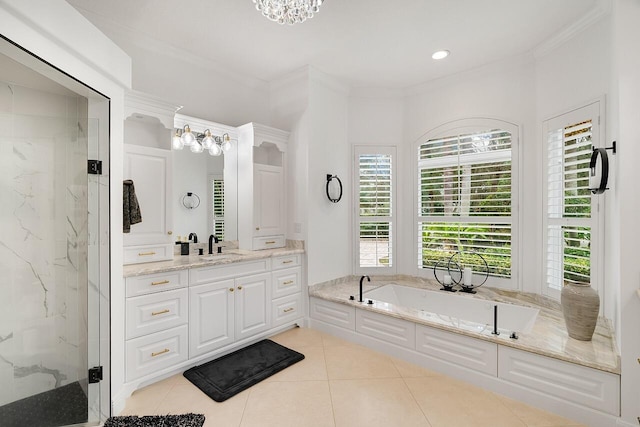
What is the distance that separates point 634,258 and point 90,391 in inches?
128

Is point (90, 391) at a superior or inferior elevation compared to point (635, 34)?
inferior

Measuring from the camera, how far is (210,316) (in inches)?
103

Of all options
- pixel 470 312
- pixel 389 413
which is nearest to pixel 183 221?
pixel 389 413

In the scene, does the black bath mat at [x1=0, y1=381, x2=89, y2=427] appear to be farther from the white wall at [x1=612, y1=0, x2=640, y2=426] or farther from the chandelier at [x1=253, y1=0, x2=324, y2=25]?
the white wall at [x1=612, y1=0, x2=640, y2=426]

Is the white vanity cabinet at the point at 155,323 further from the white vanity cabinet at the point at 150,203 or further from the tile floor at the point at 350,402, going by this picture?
the white vanity cabinet at the point at 150,203

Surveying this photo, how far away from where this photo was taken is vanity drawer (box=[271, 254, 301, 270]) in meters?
3.16

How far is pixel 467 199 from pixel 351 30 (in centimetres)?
213

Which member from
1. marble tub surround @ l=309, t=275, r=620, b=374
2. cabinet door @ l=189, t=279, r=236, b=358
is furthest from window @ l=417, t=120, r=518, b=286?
cabinet door @ l=189, t=279, r=236, b=358

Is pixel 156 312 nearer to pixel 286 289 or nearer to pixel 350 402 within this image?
pixel 286 289

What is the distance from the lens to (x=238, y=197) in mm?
3395

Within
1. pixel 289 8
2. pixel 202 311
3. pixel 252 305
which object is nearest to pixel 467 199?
pixel 252 305

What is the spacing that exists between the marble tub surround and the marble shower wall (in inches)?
84.0

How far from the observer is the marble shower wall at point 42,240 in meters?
1.67

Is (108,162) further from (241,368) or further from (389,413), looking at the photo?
(389,413)
